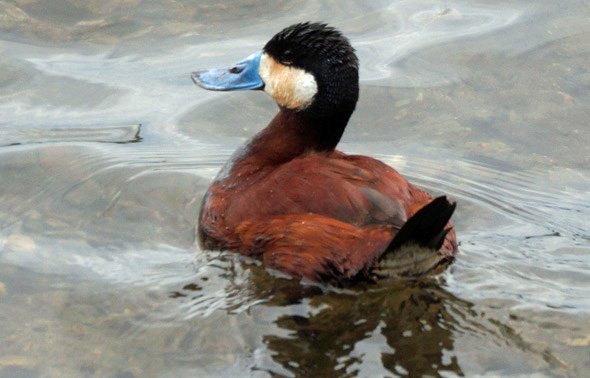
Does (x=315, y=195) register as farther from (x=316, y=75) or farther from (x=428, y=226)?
(x=316, y=75)

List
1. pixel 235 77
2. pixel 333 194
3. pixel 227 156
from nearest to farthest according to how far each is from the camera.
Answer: pixel 333 194, pixel 235 77, pixel 227 156

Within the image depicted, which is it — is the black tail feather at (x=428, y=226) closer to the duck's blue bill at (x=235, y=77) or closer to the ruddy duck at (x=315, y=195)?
the ruddy duck at (x=315, y=195)

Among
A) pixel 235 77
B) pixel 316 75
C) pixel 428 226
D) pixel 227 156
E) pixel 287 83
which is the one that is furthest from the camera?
pixel 227 156

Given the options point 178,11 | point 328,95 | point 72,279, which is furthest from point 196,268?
point 178,11

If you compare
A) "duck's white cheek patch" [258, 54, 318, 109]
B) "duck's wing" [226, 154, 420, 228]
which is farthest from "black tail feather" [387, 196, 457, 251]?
"duck's white cheek patch" [258, 54, 318, 109]

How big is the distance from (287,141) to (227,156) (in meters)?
1.15

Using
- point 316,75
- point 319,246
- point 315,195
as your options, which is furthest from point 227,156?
point 319,246

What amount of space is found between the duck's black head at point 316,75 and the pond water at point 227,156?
2.51 ft

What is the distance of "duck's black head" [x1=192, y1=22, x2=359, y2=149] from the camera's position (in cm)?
468

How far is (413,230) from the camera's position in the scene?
4.12 metres

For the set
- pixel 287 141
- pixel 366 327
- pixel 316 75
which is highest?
pixel 316 75

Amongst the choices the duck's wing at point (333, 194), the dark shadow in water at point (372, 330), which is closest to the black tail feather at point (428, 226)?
the duck's wing at point (333, 194)

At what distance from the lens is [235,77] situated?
5270 mm

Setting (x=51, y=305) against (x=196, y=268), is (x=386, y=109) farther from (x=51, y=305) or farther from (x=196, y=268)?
(x=51, y=305)
